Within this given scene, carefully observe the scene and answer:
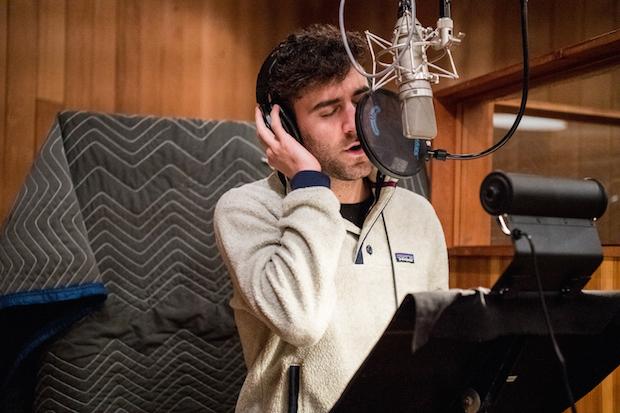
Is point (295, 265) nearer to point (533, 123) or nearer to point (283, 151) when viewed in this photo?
point (283, 151)

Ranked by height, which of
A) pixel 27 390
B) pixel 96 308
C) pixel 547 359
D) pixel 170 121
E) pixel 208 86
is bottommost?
pixel 27 390

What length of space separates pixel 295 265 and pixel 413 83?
0.39m

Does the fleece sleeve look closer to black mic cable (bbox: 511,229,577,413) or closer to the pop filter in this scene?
the pop filter

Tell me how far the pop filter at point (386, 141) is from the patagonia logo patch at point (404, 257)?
39cm

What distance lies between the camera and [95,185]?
5.85 ft

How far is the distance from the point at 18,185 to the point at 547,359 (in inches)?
74.3

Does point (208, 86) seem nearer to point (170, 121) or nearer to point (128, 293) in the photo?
point (170, 121)

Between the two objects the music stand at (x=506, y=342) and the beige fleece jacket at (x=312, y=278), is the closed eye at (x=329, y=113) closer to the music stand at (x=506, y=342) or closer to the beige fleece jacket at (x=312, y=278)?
the beige fleece jacket at (x=312, y=278)

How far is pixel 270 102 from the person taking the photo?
1366 millimetres

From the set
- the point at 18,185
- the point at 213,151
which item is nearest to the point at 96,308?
the point at 213,151

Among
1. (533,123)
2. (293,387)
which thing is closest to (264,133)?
(293,387)

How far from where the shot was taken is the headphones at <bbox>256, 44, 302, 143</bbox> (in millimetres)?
1318

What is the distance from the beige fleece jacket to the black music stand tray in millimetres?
332

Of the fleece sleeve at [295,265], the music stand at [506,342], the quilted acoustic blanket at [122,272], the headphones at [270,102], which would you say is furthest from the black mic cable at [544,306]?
the quilted acoustic blanket at [122,272]
